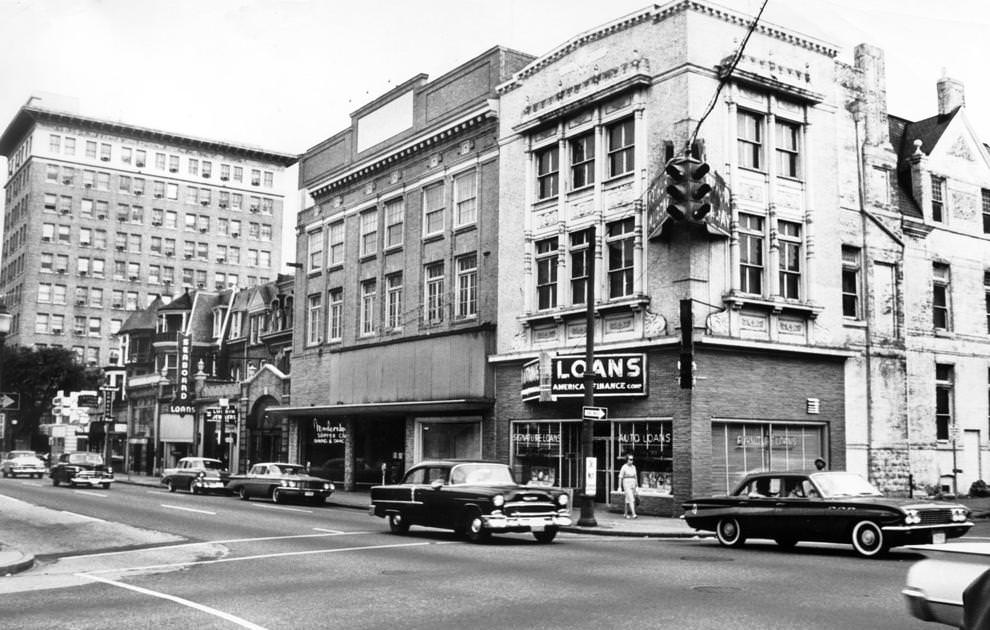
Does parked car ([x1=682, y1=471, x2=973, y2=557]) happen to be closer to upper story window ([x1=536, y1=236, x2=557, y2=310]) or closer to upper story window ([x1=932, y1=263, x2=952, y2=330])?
upper story window ([x1=536, y1=236, x2=557, y2=310])

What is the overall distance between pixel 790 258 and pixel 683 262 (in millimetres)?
4176

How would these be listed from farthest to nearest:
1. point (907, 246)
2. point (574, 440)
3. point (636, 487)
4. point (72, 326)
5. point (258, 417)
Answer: point (72, 326) → point (258, 417) → point (907, 246) → point (574, 440) → point (636, 487)

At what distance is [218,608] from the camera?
10.9m

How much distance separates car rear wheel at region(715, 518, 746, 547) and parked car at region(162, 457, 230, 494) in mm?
25050

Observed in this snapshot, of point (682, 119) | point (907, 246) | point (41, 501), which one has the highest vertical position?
point (682, 119)

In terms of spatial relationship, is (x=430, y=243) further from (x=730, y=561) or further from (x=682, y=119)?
(x=730, y=561)

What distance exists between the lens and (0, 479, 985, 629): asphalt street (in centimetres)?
1022

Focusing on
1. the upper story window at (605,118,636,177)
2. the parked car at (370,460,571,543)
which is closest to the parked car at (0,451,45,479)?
the upper story window at (605,118,636,177)

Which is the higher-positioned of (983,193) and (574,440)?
(983,193)

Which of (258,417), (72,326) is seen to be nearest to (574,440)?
(258,417)

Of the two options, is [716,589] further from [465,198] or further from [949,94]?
[949,94]

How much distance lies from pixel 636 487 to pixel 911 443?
417 inches

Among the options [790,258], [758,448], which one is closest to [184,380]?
[758,448]

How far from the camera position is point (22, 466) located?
56.2 metres
